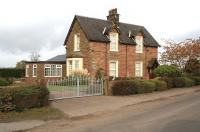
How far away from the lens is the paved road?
11781 millimetres

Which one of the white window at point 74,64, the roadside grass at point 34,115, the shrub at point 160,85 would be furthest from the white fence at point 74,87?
the white window at point 74,64

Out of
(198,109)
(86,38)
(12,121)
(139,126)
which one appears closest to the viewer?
(139,126)

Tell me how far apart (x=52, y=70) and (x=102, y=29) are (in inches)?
302

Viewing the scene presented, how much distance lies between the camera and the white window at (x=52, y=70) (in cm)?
4040

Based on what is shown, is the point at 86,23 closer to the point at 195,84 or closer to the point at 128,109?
the point at 195,84

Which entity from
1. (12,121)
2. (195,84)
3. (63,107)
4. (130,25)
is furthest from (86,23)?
(12,121)

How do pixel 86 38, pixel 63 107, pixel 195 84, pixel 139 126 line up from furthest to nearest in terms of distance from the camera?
1. pixel 86 38
2. pixel 195 84
3. pixel 63 107
4. pixel 139 126

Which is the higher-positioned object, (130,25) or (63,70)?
(130,25)

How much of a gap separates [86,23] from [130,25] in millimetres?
8708

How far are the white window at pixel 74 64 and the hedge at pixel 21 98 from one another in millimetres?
19827

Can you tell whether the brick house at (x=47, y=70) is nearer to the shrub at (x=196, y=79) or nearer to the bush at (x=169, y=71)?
the bush at (x=169, y=71)

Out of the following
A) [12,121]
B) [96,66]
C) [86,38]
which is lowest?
[12,121]

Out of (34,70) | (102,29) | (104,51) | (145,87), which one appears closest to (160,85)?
(145,87)

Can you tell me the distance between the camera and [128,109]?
17688mm
